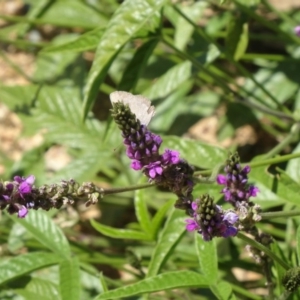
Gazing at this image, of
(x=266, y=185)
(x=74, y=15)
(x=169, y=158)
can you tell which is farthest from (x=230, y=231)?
(x=74, y=15)

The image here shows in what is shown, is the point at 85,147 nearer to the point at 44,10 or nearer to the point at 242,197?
the point at 44,10

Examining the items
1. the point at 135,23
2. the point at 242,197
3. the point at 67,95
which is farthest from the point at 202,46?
the point at 242,197

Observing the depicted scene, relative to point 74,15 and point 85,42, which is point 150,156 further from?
point 74,15

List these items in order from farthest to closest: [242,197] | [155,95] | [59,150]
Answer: [59,150], [155,95], [242,197]

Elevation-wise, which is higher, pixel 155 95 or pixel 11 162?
pixel 155 95

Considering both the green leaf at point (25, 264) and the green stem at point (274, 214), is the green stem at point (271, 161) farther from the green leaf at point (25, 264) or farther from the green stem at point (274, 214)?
the green leaf at point (25, 264)

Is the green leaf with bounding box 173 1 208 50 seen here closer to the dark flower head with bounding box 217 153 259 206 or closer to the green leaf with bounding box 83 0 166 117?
the green leaf with bounding box 83 0 166 117

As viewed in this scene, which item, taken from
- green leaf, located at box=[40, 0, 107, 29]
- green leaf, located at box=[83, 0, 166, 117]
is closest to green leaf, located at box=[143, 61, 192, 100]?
green leaf, located at box=[83, 0, 166, 117]
